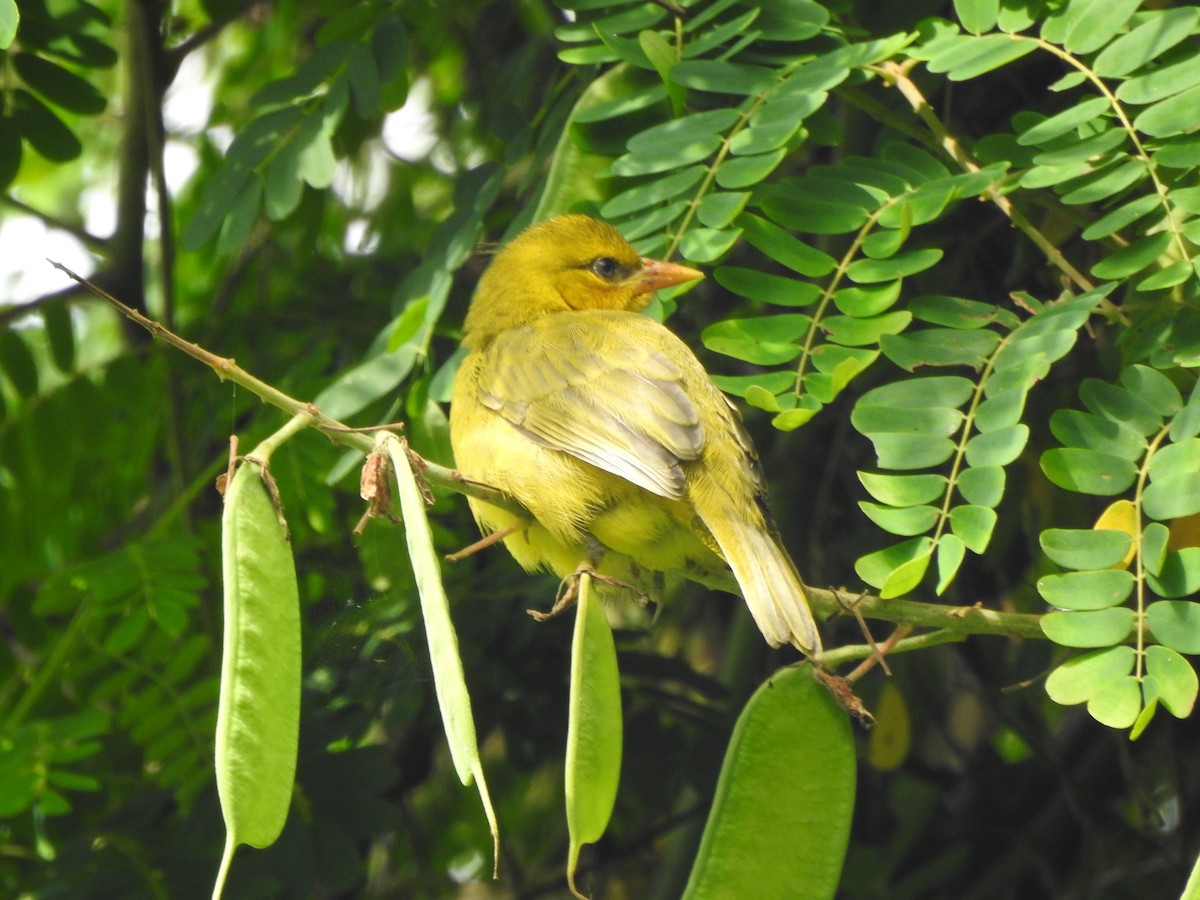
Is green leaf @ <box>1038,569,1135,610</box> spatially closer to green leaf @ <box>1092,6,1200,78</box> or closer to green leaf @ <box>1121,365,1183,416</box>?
green leaf @ <box>1121,365,1183,416</box>

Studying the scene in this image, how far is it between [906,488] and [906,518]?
62 millimetres

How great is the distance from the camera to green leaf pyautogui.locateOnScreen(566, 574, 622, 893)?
211cm

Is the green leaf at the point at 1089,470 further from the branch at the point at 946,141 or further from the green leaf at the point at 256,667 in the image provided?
the green leaf at the point at 256,667

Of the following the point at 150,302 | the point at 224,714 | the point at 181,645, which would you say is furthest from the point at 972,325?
the point at 150,302

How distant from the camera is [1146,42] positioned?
9.29 ft

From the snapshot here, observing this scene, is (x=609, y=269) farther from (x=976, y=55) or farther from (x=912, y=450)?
(x=912, y=450)

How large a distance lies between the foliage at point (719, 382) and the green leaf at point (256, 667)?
1.7 inches

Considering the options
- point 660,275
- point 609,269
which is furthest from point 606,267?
point 660,275

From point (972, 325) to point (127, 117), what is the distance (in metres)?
3.04

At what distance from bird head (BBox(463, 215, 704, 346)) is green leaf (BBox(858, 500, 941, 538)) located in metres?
1.32

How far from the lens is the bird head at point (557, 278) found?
3.86m

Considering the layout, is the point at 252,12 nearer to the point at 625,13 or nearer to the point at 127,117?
the point at 127,117

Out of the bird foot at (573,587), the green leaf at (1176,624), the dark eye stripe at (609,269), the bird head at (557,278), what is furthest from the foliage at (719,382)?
the bird foot at (573,587)

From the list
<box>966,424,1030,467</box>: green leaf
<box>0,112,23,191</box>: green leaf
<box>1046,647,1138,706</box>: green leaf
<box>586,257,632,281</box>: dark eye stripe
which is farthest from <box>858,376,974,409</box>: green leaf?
<box>0,112,23,191</box>: green leaf
